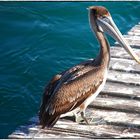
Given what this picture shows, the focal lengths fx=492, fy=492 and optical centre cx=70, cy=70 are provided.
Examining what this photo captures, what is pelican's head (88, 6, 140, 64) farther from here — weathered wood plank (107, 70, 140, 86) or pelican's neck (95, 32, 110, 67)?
weathered wood plank (107, 70, 140, 86)

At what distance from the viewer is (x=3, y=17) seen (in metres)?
11.3

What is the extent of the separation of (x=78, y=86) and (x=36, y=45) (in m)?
5.02

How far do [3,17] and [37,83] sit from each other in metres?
3.71

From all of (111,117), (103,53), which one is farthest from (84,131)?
(103,53)

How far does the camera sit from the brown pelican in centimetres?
469

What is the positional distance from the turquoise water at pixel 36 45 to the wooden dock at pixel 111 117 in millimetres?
1507

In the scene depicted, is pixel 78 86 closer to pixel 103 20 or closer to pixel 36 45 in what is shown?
pixel 103 20

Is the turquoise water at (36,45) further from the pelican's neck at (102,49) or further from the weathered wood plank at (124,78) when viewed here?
the pelican's neck at (102,49)

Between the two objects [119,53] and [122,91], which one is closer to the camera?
[122,91]

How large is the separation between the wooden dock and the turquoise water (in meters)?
1.51

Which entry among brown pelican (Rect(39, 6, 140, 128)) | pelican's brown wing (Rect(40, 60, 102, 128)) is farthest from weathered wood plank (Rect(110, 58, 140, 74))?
pelican's brown wing (Rect(40, 60, 102, 128))

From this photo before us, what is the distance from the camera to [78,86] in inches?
191

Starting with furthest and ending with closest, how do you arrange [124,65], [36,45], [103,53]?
1. [36,45]
2. [124,65]
3. [103,53]

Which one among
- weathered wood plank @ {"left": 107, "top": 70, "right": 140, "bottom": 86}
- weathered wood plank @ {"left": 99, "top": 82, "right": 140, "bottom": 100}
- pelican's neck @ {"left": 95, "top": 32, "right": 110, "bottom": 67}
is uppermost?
pelican's neck @ {"left": 95, "top": 32, "right": 110, "bottom": 67}
